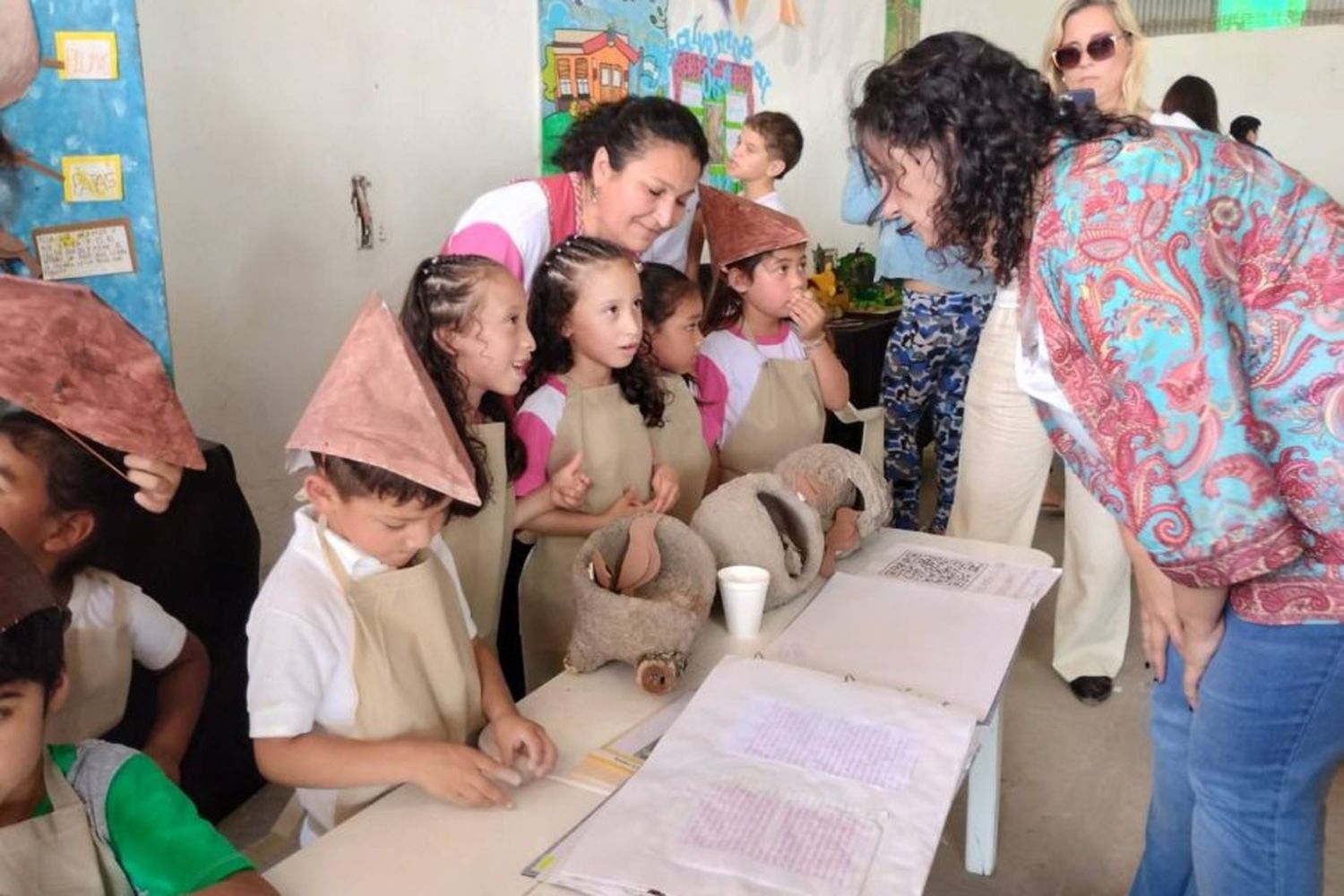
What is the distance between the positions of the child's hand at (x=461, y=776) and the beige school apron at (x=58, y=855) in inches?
10.5

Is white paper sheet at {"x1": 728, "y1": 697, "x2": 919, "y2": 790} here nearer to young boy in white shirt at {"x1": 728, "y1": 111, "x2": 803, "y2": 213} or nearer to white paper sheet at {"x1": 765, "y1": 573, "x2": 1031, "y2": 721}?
white paper sheet at {"x1": 765, "y1": 573, "x2": 1031, "y2": 721}

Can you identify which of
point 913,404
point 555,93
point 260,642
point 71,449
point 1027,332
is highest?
point 555,93

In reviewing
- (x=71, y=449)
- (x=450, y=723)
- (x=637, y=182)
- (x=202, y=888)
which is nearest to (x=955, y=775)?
(x=450, y=723)

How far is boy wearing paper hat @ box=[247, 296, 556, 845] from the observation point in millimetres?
1087

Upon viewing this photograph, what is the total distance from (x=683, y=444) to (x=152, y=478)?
3.36 feet

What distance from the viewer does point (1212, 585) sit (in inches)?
41.5

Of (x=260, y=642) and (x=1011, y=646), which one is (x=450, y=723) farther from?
(x=1011, y=646)

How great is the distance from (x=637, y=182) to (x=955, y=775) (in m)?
1.29

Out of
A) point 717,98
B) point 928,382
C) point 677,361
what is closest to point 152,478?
point 677,361

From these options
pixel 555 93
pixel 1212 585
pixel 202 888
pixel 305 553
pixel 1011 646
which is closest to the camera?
pixel 202 888

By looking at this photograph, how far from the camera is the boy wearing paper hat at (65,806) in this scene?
33.7 inches

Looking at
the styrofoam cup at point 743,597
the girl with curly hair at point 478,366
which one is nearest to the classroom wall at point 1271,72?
the girl with curly hair at point 478,366

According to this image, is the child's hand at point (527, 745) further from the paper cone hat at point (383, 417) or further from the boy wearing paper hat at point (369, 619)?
the paper cone hat at point (383, 417)

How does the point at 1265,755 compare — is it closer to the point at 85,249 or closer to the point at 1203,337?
the point at 1203,337
